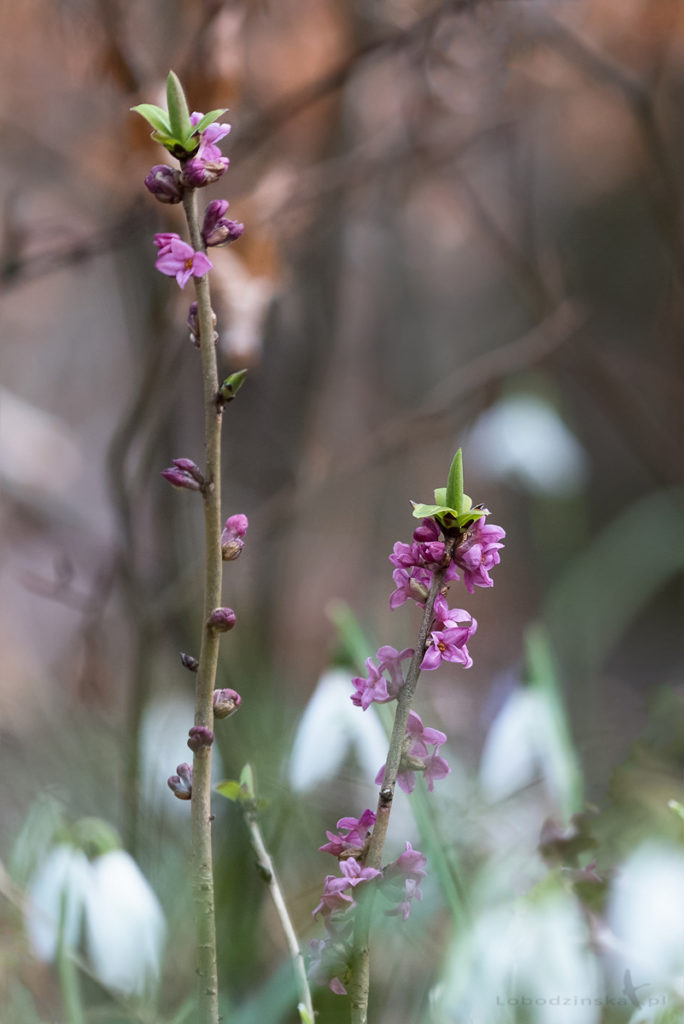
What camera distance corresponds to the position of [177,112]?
18 cm

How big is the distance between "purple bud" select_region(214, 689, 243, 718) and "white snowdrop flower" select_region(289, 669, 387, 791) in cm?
22

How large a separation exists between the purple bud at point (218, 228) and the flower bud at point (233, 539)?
0.06 meters

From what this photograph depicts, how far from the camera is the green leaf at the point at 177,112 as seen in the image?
18cm

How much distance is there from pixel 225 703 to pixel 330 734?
0.23 meters

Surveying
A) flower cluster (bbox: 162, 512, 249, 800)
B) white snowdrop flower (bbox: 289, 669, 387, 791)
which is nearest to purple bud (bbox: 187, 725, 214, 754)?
flower cluster (bbox: 162, 512, 249, 800)

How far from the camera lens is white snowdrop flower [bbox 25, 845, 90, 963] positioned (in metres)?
0.37

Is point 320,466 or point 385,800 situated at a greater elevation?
point 320,466

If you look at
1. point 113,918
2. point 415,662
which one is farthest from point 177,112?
point 113,918

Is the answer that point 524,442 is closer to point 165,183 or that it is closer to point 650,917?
point 650,917

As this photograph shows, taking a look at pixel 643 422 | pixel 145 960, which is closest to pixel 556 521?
pixel 643 422

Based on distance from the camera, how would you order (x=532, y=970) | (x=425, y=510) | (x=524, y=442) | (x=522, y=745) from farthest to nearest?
(x=524, y=442) < (x=522, y=745) < (x=532, y=970) < (x=425, y=510)

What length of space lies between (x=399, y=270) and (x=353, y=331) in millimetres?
305

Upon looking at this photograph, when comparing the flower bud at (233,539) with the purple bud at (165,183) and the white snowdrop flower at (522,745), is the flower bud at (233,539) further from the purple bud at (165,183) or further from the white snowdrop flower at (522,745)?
the white snowdrop flower at (522,745)

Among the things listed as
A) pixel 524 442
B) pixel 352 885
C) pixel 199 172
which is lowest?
pixel 352 885
